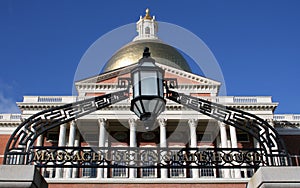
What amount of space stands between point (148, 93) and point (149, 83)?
0.13 m

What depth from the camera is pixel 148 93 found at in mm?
4551

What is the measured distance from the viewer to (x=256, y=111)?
41.0 meters

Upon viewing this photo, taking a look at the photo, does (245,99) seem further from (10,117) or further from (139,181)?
(10,117)

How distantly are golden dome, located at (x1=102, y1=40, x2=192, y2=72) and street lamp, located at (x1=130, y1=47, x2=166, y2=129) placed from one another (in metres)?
43.9

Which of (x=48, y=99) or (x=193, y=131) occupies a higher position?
(x=48, y=99)

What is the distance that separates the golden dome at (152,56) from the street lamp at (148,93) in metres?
43.9

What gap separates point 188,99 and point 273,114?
39.1m

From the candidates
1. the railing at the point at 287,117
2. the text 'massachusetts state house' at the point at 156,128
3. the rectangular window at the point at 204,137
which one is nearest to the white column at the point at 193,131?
the text 'massachusetts state house' at the point at 156,128

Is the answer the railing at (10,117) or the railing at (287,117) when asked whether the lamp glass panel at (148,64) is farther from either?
the railing at (287,117)

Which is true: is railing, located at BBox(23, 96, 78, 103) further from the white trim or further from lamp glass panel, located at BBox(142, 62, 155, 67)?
lamp glass panel, located at BBox(142, 62, 155, 67)

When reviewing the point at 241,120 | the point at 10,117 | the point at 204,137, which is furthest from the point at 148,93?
the point at 10,117

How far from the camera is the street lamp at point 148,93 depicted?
179 inches

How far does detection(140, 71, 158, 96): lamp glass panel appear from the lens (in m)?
4.56

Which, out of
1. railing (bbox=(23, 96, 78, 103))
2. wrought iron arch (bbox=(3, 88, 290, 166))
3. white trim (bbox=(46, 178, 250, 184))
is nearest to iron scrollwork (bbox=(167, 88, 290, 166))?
wrought iron arch (bbox=(3, 88, 290, 166))
